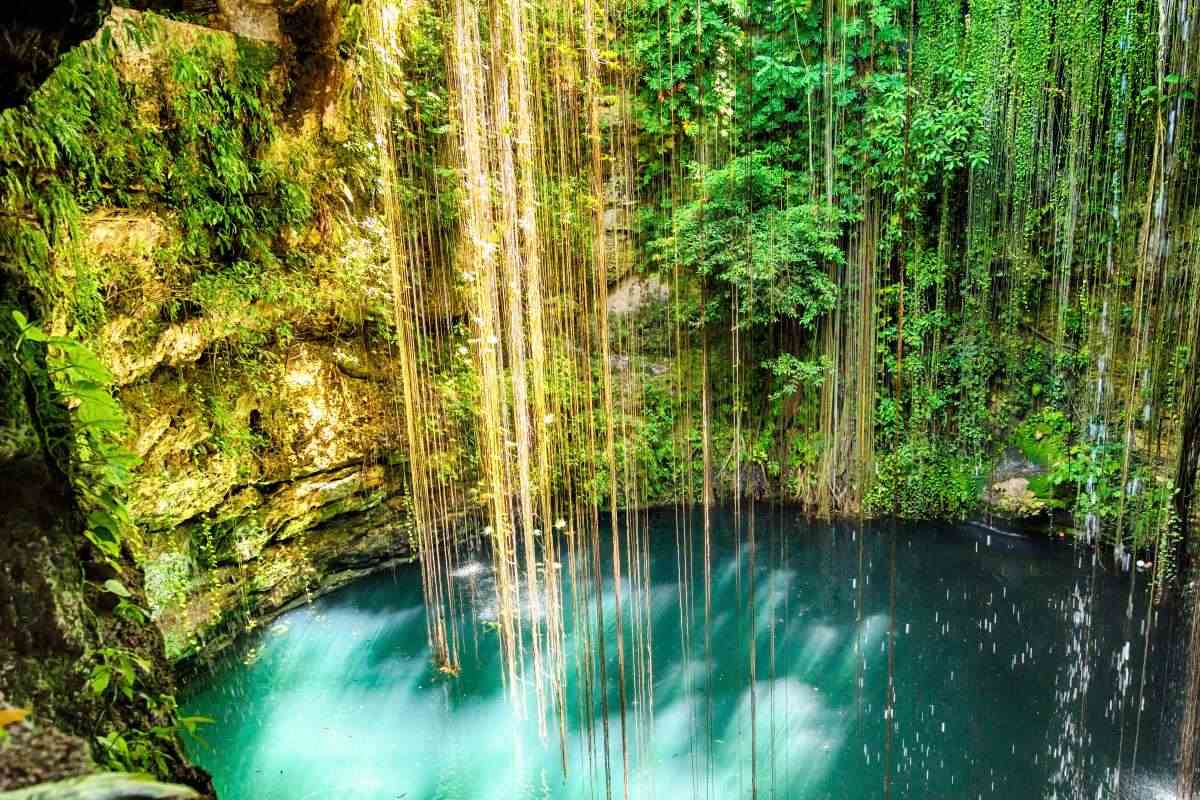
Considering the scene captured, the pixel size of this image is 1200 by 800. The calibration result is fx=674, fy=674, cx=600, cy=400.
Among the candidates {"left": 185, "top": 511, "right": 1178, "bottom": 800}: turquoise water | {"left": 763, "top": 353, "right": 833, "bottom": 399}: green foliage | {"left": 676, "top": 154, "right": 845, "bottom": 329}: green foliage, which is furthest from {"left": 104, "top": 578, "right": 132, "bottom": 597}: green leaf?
{"left": 763, "top": 353, "right": 833, "bottom": 399}: green foliage

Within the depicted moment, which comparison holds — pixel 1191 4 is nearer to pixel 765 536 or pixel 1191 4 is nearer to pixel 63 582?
pixel 765 536

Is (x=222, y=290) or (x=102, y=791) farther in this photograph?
(x=222, y=290)

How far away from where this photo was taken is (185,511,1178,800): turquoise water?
328 cm

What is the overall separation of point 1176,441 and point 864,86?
10.6 feet

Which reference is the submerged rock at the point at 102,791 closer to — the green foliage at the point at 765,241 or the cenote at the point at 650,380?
the cenote at the point at 650,380

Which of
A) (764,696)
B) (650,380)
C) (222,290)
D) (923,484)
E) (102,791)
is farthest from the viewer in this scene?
(650,380)

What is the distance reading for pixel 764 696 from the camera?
151 inches

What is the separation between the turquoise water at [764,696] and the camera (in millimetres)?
3277

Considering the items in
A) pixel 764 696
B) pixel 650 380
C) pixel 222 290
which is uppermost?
pixel 222 290

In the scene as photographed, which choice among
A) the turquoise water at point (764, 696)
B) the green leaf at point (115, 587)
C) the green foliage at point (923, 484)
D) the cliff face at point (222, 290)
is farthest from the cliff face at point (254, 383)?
the green foliage at point (923, 484)

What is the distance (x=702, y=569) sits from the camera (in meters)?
5.46

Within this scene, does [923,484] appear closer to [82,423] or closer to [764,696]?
[764,696]

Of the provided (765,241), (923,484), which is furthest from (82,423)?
(923,484)

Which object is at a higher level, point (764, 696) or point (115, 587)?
point (115, 587)
